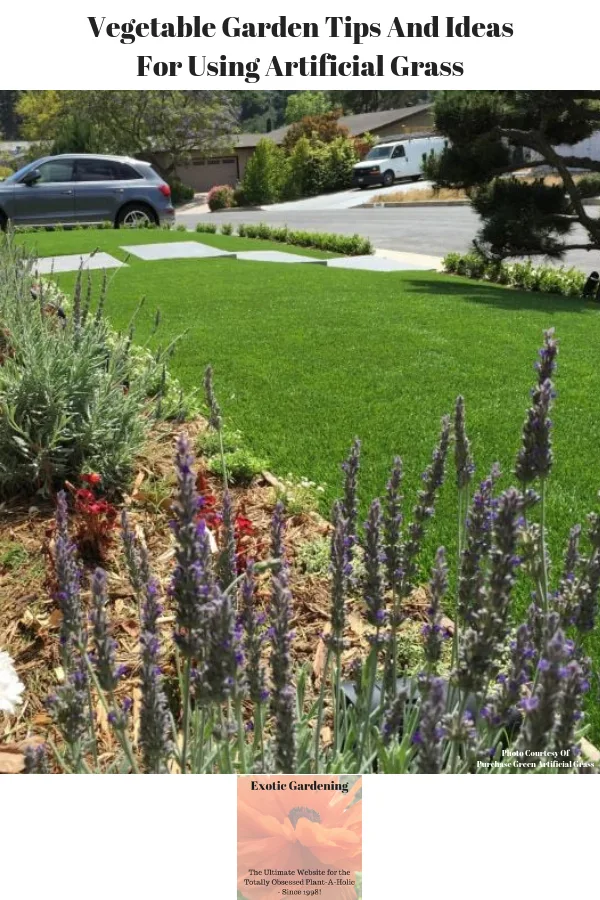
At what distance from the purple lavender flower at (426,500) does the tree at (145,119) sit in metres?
39.6

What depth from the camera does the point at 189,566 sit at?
1251mm

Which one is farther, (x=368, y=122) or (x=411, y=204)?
(x=368, y=122)

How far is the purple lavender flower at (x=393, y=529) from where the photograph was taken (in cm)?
184

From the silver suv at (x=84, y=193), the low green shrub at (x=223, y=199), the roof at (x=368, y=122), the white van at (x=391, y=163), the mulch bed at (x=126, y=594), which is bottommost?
the mulch bed at (x=126, y=594)

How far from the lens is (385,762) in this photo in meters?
1.44

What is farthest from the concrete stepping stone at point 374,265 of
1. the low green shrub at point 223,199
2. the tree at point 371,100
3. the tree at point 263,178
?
the tree at point 371,100

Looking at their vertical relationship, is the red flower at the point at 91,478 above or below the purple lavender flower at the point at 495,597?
below

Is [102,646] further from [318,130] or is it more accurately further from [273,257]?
[318,130]

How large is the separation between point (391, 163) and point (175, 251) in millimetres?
30269

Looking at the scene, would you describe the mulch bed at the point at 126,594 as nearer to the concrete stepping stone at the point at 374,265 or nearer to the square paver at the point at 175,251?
the concrete stepping stone at the point at 374,265

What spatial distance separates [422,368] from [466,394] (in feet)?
2.44

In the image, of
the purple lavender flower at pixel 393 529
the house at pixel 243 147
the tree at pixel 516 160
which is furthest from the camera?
the house at pixel 243 147

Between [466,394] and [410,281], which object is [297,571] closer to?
[466,394]

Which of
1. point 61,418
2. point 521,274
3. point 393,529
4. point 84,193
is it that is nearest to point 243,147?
point 84,193
